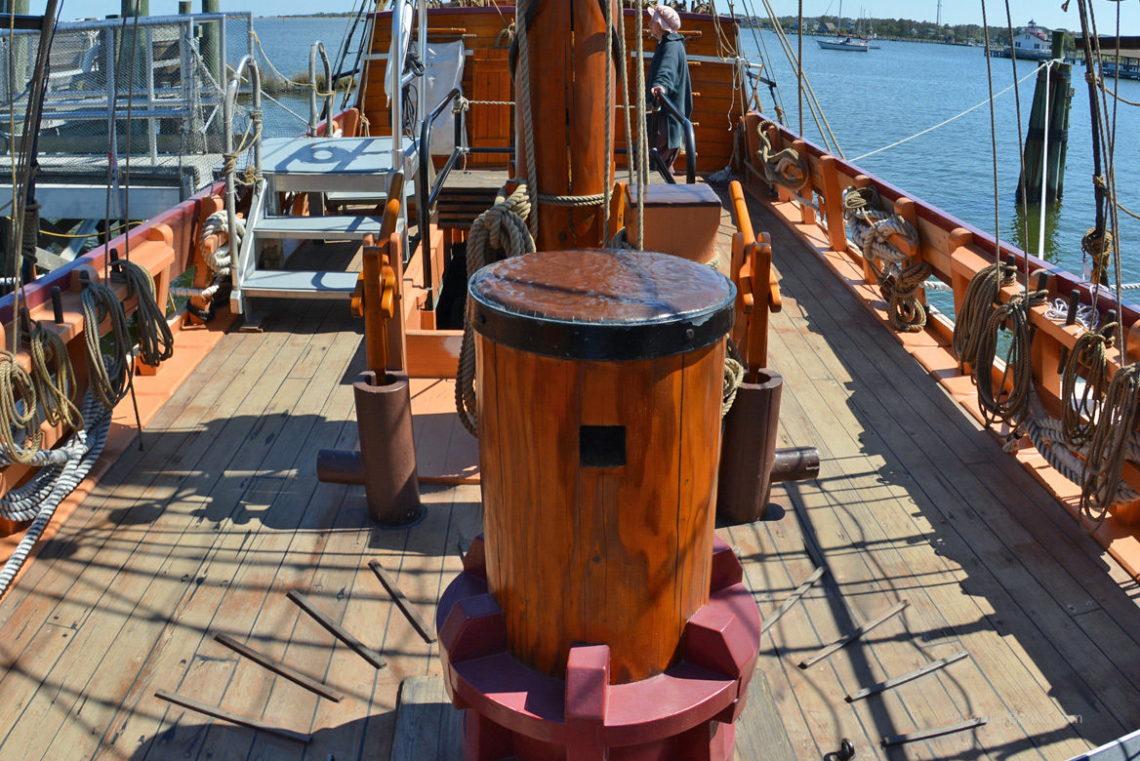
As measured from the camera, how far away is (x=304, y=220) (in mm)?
5801

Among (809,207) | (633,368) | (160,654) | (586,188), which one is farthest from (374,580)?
(809,207)

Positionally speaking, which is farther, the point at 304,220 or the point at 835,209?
the point at 835,209

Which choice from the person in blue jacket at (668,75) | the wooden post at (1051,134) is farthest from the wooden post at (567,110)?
the wooden post at (1051,134)

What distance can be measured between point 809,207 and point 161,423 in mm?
4963

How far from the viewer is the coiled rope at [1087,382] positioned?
3375 millimetres

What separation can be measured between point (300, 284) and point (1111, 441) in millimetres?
3898

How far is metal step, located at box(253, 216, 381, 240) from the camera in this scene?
557cm

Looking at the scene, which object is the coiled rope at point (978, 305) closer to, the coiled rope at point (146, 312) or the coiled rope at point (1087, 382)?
the coiled rope at point (1087, 382)

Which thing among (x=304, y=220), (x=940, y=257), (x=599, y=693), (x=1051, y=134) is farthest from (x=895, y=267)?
(x=1051, y=134)

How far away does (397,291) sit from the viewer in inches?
135

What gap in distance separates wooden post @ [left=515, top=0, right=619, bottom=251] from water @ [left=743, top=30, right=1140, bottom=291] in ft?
14.5

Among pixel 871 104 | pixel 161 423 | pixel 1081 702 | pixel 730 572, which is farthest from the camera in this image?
pixel 871 104

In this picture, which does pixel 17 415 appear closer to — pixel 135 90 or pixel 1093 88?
pixel 1093 88

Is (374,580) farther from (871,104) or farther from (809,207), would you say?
(871,104)
